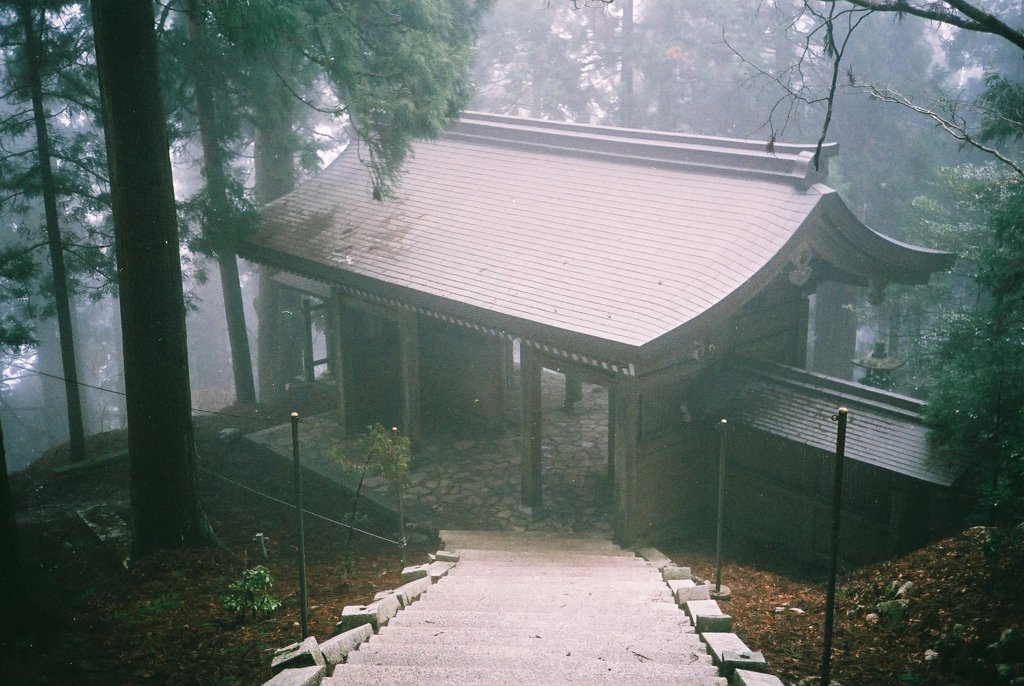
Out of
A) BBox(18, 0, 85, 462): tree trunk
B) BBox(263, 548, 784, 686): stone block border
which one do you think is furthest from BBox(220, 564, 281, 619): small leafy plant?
BBox(18, 0, 85, 462): tree trunk

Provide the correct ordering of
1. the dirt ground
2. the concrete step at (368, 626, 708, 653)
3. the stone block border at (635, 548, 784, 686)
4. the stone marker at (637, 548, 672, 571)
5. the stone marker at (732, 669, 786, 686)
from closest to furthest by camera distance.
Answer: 1. the stone marker at (732, 669, 786, 686)
2. the stone block border at (635, 548, 784, 686)
3. the dirt ground
4. the concrete step at (368, 626, 708, 653)
5. the stone marker at (637, 548, 672, 571)

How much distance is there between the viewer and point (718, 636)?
5016 mm

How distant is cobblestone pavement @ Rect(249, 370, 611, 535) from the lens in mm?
10906

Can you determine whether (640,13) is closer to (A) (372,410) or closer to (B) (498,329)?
(A) (372,410)

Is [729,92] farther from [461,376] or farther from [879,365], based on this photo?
[461,376]

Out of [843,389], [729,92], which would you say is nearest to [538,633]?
[843,389]

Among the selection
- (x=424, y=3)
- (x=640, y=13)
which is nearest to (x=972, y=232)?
(x=424, y=3)

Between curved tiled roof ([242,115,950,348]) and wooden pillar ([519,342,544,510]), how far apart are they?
0.73 m

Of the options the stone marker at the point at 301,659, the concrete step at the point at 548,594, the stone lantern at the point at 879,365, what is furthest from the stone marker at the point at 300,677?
the stone lantern at the point at 879,365

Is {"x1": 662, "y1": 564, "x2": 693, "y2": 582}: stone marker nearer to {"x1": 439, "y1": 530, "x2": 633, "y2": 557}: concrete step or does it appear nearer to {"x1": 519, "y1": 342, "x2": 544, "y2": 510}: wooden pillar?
{"x1": 439, "y1": 530, "x2": 633, "y2": 557}: concrete step

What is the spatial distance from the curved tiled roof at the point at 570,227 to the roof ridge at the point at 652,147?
26 millimetres

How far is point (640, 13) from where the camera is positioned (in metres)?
30.6

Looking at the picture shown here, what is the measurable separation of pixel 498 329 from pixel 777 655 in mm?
5581

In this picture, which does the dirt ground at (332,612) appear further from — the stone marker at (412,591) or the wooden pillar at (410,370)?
the wooden pillar at (410,370)
